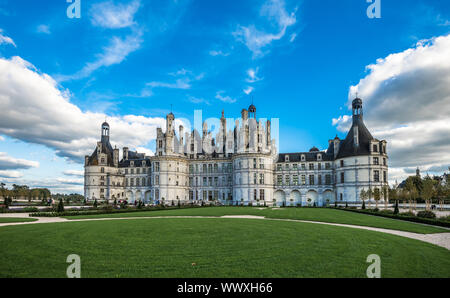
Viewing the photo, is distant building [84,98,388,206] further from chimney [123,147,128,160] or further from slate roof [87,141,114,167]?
chimney [123,147,128,160]

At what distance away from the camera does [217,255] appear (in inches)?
403

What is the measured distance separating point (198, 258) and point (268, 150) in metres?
55.0

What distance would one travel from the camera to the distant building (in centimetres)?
5638

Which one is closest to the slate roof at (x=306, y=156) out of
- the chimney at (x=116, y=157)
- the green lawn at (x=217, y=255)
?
the chimney at (x=116, y=157)

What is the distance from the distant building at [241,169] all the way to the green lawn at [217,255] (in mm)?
45365

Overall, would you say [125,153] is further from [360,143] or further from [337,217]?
[337,217]

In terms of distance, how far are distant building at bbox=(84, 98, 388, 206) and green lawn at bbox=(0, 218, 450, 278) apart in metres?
45.4

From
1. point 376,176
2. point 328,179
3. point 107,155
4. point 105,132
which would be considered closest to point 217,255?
point 376,176

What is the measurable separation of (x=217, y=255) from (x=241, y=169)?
50.6m

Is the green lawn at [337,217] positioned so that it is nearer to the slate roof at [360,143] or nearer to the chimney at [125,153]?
the slate roof at [360,143]

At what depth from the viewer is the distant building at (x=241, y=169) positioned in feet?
185

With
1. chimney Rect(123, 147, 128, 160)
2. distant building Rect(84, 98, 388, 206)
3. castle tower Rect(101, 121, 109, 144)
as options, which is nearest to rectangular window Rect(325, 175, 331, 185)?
distant building Rect(84, 98, 388, 206)
